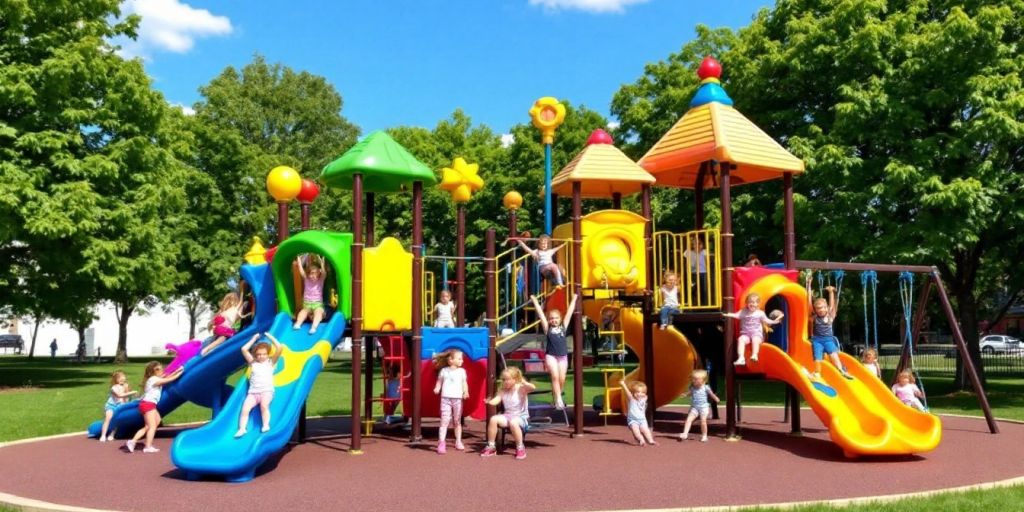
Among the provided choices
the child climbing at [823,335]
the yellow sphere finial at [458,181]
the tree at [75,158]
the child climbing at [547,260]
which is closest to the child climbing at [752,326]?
the child climbing at [823,335]

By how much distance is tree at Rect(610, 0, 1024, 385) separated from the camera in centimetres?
1831

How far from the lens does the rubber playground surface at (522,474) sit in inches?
317

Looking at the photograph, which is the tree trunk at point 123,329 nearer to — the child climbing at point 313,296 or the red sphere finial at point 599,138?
the child climbing at point 313,296

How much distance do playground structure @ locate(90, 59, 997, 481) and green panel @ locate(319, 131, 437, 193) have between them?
0.03 m

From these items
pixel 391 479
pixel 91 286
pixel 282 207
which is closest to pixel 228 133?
pixel 91 286

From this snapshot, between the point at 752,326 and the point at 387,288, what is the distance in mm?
5488

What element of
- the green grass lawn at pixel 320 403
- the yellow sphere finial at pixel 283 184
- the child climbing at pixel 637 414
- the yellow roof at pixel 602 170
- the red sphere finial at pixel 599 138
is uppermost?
the red sphere finial at pixel 599 138

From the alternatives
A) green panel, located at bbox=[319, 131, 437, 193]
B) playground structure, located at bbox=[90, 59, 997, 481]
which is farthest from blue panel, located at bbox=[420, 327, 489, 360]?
green panel, located at bbox=[319, 131, 437, 193]

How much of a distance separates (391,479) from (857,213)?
14965 millimetres

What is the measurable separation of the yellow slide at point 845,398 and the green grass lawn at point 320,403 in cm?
207

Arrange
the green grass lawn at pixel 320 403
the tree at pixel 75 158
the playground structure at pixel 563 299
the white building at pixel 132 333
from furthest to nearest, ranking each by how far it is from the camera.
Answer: the white building at pixel 132 333 < the tree at pixel 75 158 < the playground structure at pixel 563 299 < the green grass lawn at pixel 320 403

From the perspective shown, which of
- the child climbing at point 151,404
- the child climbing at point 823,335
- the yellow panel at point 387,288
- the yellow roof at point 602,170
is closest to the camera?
the child climbing at point 151,404

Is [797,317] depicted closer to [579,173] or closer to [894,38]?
[579,173]

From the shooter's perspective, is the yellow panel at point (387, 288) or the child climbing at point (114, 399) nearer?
the yellow panel at point (387, 288)
